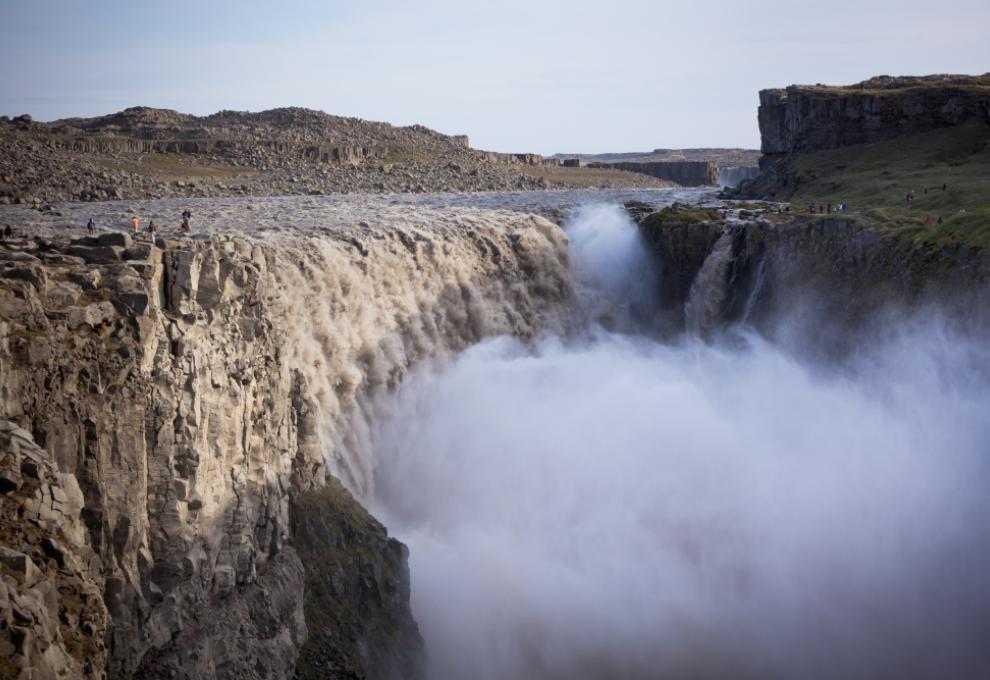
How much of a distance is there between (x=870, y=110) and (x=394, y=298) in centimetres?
4622

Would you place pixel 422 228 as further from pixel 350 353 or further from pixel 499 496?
pixel 499 496

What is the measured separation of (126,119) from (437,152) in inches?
1079

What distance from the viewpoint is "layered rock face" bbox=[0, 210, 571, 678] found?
13.2m

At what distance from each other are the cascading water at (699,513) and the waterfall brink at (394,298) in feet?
4.45

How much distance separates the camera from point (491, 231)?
152ft

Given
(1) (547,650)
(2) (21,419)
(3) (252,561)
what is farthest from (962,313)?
(2) (21,419)

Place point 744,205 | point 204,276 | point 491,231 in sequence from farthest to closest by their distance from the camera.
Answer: point 744,205, point 491,231, point 204,276

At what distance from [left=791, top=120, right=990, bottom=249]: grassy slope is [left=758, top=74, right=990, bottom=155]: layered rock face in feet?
4.04

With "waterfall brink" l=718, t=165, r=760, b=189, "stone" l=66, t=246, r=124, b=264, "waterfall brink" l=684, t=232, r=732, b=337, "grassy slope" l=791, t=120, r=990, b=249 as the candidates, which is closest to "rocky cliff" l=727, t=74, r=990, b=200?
"grassy slope" l=791, t=120, r=990, b=249

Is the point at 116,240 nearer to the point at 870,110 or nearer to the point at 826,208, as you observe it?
the point at 826,208

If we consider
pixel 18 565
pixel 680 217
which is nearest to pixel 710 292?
pixel 680 217

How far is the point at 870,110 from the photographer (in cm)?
7150

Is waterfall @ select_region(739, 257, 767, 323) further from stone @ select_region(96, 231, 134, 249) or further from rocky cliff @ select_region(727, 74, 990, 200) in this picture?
stone @ select_region(96, 231, 134, 249)

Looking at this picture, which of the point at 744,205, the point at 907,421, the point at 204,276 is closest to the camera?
the point at 204,276
